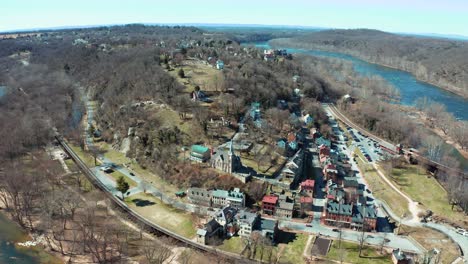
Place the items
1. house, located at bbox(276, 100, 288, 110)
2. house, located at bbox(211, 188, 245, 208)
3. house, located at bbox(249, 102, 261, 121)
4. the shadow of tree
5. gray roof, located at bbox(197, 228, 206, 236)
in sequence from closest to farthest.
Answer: gray roof, located at bbox(197, 228, 206, 236)
house, located at bbox(211, 188, 245, 208)
the shadow of tree
house, located at bbox(249, 102, 261, 121)
house, located at bbox(276, 100, 288, 110)

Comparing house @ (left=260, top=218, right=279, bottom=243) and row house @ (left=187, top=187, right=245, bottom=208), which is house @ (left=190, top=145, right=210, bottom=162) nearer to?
row house @ (left=187, top=187, right=245, bottom=208)

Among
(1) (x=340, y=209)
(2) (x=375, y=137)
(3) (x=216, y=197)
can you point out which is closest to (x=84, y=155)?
(3) (x=216, y=197)

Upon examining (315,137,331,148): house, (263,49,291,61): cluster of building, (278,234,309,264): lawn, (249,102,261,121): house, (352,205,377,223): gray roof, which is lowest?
(278,234,309,264): lawn

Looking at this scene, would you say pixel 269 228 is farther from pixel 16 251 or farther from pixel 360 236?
pixel 16 251

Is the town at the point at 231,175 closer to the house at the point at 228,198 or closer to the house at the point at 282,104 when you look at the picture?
the house at the point at 228,198

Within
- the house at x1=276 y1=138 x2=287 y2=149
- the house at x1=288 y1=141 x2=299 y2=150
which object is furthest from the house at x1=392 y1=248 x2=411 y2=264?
the house at x1=288 y1=141 x2=299 y2=150

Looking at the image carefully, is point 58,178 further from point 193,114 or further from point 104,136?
point 193,114
